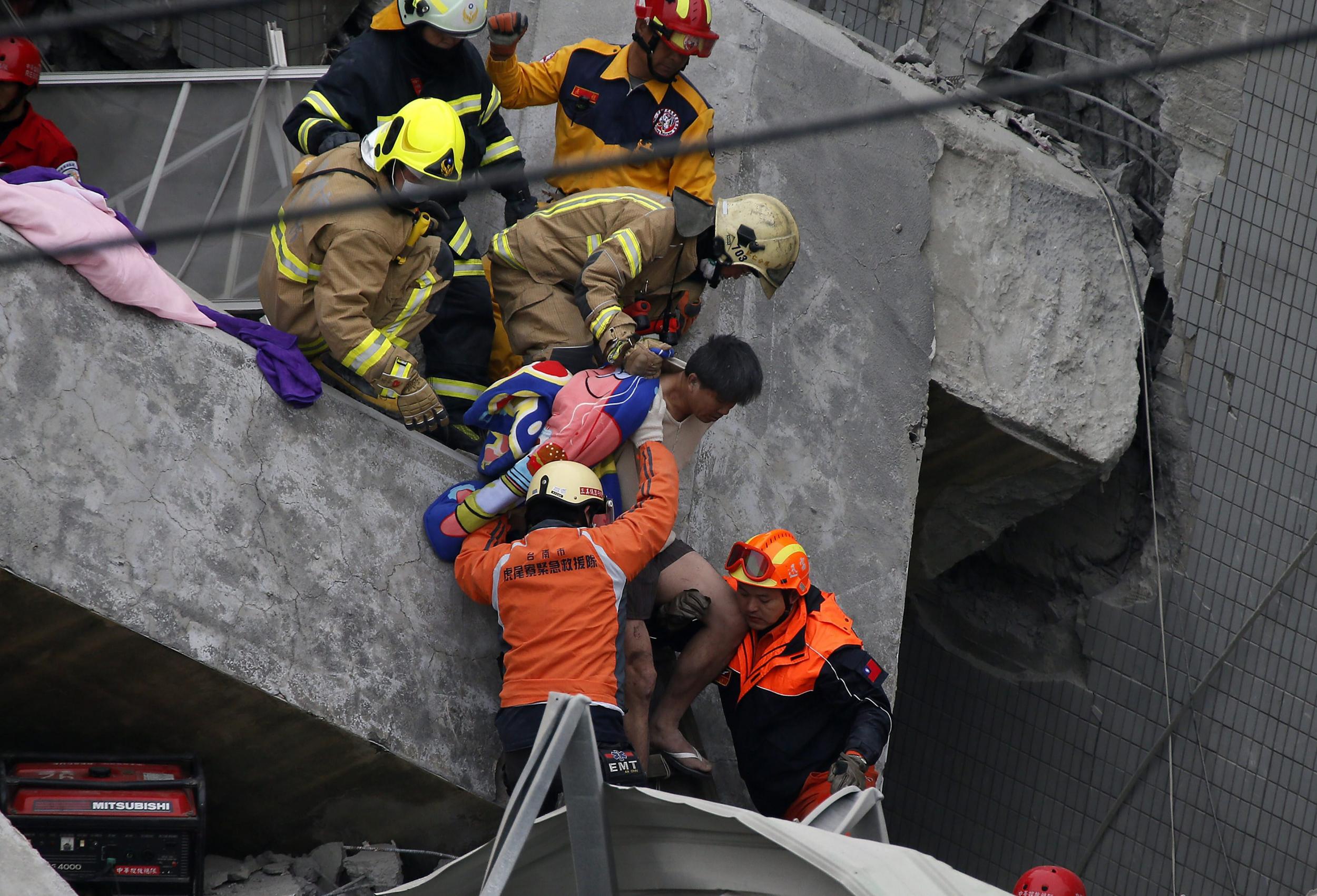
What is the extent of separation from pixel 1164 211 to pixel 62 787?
560 cm

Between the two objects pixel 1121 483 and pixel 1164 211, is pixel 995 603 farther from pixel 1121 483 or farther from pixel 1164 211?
pixel 1164 211

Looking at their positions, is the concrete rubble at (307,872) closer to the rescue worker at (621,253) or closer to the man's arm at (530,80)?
the rescue worker at (621,253)

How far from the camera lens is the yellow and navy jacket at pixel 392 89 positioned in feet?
17.6

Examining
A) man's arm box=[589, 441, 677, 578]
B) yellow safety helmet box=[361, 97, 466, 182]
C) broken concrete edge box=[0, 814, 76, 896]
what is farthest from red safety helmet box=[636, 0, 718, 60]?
broken concrete edge box=[0, 814, 76, 896]

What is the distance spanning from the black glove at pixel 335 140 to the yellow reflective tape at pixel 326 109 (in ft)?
0.27

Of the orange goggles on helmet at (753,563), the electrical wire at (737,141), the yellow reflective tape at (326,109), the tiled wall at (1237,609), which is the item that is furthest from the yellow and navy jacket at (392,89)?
the tiled wall at (1237,609)

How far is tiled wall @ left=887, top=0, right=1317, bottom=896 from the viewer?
22.5ft

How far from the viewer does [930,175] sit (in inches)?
271

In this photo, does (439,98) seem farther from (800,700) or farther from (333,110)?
(800,700)

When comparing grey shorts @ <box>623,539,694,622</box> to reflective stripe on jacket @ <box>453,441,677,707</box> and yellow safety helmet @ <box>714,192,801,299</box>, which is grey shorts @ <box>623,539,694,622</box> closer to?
reflective stripe on jacket @ <box>453,441,677,707</box>

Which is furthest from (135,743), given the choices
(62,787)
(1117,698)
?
(1117,698)

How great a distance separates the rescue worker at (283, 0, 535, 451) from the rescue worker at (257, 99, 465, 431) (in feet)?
1.24

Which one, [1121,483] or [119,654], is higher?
[119,654]

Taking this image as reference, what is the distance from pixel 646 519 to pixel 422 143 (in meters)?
1.43
